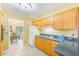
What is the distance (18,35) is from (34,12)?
0.51 m

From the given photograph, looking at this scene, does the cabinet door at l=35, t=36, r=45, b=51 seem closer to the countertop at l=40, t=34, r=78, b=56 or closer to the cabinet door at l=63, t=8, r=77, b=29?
the countertop at l=40, t=34, r=78, b=56

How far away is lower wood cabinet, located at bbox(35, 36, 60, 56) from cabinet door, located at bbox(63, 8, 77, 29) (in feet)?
1.26

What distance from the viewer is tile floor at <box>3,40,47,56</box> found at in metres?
1.89

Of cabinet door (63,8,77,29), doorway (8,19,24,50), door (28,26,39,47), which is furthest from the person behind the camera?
door (28,26,39,47)

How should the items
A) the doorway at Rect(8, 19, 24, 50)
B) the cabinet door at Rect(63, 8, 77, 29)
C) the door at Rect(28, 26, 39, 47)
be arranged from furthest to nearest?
the door at Rect(28, 26, 39, 47) → the doorway at Rect(8, 19, 24, 50) → the cabinet door at Rect(63, 8, 77, 29)

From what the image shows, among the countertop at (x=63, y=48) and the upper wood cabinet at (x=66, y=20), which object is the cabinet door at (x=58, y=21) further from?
the countertop at (x=63, y=48)

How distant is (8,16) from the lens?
5.99 ft

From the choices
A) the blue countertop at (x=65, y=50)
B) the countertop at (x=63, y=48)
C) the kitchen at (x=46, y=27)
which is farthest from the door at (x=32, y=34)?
the blue countertop at (x=65, y=50)

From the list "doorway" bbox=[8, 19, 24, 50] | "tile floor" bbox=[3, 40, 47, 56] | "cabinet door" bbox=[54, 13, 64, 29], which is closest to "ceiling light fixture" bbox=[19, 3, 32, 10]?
"doorway" bbox=[8, 19, 24, 50]

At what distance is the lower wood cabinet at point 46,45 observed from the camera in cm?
190

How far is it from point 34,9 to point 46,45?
2.32 feet

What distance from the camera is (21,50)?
6.29 feet

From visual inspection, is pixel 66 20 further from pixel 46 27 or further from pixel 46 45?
pixel 46 45

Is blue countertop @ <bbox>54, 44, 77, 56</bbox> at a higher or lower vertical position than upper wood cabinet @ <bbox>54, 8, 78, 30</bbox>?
lower
